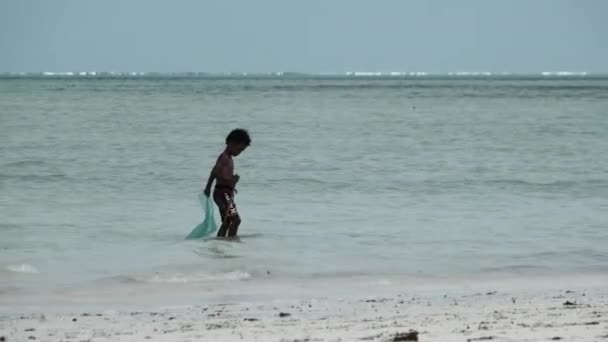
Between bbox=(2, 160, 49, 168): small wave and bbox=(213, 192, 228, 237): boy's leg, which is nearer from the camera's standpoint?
bbox=(213, 192, 228, 237): boy's leg

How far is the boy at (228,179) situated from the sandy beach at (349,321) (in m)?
3.18

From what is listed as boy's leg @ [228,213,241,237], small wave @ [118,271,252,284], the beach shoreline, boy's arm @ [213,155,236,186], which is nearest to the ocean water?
small wave @ [118,271,252,284]

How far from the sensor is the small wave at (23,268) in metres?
9.65

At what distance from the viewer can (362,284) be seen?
9.22 metres

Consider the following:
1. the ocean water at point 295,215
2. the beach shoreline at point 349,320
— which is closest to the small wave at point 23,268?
the ocean water at point 295,215

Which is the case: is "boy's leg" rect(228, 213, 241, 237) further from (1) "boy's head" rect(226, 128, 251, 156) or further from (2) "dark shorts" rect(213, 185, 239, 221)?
(1) "boy's head" rect(226, 128, 251, 156)

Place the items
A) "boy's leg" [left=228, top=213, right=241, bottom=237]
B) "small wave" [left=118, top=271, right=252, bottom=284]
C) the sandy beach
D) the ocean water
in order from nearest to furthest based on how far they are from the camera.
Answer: the sandy beach → "small wave" [left=118, top=271, right=252, bottom=284] → the ocean water → "boy's leg" [left=228, top=213, right=241, bottom=237]

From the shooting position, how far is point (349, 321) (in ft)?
23.1

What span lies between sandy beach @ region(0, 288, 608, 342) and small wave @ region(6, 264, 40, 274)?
6.90 feet

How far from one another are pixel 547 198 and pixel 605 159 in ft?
24.0

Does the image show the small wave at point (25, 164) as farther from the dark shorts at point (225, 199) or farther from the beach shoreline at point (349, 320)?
the beach shoreline at point (349, 320)

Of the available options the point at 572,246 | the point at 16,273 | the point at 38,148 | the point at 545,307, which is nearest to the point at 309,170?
the point at 38,148

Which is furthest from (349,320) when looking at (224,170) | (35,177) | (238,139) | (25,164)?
(25,164)

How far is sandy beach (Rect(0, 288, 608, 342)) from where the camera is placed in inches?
252
